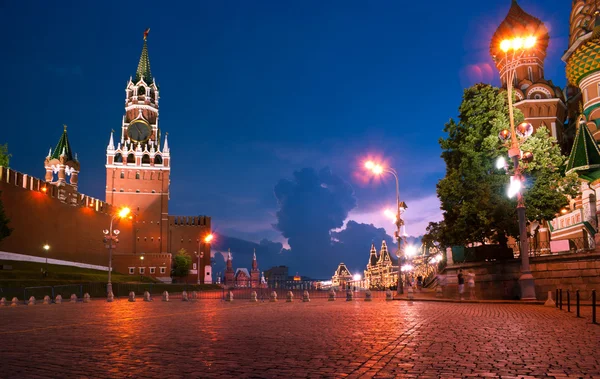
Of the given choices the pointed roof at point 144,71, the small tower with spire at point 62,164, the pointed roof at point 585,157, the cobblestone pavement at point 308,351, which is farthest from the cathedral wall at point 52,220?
the pointed roof at point 585,157

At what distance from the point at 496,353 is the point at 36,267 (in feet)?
167

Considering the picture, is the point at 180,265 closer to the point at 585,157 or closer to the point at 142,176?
the point at 142,176

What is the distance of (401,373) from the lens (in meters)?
5.63

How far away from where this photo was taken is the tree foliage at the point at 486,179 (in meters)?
25.1

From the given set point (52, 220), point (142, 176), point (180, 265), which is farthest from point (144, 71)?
point (52, 220)

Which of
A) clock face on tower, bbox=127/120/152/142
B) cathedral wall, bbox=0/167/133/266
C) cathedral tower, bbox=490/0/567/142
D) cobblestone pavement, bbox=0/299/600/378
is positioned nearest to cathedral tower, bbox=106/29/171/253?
clock face on tower, bbox=127/120/152/142

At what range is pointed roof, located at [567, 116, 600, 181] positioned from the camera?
27.2m

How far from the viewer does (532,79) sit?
161ft

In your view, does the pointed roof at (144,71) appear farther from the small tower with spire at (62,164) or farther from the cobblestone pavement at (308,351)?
the cobblestone pavement at (308,351)

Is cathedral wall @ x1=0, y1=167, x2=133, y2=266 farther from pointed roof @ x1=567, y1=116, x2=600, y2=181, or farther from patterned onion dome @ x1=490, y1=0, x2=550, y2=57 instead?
patterned onion dome @ x1=490, y1=0, x2=550, y2=57

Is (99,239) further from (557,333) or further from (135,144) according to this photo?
(557,333)

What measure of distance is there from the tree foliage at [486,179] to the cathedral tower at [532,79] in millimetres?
21227

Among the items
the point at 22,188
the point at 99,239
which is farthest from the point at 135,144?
the point at 22,188

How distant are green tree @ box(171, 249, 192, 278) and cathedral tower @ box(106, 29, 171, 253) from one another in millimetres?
2787
